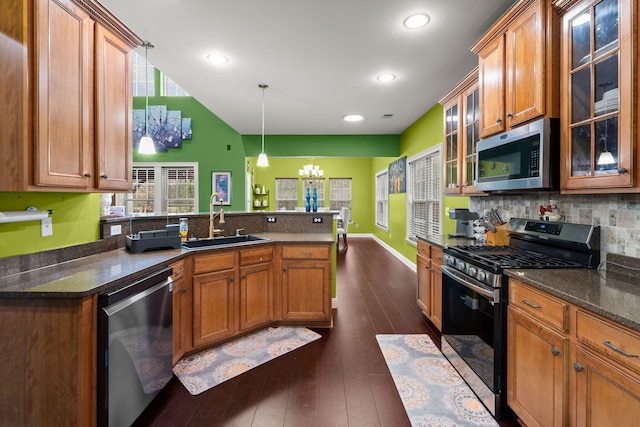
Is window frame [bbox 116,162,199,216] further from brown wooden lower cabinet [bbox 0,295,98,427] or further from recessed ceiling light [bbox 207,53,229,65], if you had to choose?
brown wooden lower cabinet [bbox 0,295,98,427]

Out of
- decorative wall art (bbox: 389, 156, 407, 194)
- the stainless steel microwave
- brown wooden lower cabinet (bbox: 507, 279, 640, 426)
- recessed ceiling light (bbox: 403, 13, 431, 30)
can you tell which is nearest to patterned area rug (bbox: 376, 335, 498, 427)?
brown wooden lower cabinet (bbox: 507, 279, 640, 426)

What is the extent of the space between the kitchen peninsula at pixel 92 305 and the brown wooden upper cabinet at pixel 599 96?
1.99 metres

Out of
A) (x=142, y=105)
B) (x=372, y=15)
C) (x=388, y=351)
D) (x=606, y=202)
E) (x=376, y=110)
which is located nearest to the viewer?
(x=606, y=202)

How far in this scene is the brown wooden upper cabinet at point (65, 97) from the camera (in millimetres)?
1462

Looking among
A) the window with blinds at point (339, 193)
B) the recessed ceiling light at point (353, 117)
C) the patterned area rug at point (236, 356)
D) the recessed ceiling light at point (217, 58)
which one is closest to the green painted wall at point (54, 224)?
the patterned area rug at point (236, 356)

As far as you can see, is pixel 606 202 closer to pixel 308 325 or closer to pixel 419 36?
pixel 419 36

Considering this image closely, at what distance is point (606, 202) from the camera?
5.93 ft

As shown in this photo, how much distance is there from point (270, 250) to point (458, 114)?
2368mm

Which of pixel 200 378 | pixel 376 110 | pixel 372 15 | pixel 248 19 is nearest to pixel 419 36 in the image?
pixel 372 15

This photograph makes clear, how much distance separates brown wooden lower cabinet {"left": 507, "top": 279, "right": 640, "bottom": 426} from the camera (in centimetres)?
110

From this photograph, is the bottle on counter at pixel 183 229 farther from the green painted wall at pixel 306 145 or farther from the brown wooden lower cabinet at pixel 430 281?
the green painted wall at pixel 306 145

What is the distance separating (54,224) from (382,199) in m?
8.08

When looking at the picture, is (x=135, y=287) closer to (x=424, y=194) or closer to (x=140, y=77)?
(x=424, y=194)

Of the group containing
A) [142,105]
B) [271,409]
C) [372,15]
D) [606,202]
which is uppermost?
[142,105]
